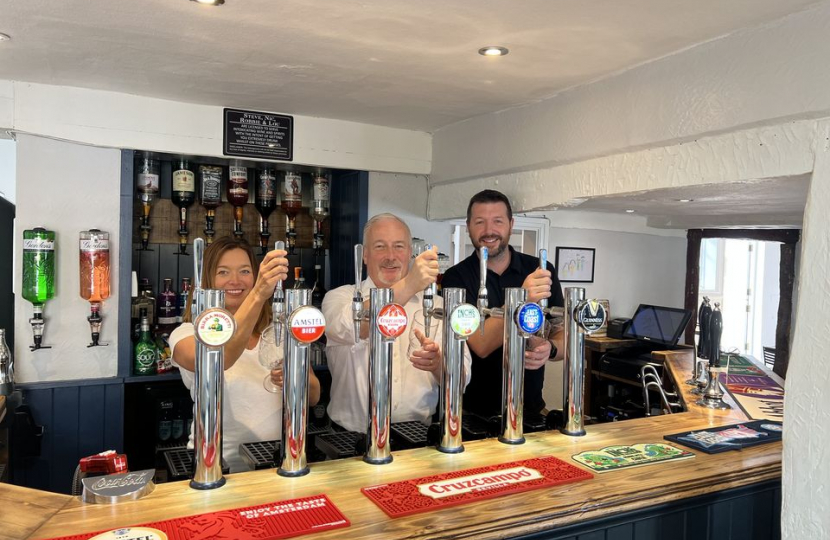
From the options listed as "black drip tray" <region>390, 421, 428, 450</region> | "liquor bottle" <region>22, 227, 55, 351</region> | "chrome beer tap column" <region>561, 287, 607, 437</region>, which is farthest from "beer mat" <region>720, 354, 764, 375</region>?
"liquor bottle" <region>22, 227, 55, 351</region>

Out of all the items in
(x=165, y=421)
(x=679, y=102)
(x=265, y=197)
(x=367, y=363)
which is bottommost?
(x=165, y=421)

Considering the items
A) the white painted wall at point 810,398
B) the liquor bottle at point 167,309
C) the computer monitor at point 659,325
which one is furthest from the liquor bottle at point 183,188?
the computer monitor at point 659,325

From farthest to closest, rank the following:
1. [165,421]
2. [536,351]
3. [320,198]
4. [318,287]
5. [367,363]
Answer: [318,287]
[320,198]
[165,421]
[367,363]
[536,351]

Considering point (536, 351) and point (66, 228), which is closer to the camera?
point (536, 351)

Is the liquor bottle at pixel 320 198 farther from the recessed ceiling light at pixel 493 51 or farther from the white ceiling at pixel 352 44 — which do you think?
the recessed ceiling light at pixel 493 51

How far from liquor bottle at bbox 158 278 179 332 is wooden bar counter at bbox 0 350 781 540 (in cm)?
252

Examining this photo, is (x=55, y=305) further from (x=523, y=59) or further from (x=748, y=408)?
(x=748, y=408)

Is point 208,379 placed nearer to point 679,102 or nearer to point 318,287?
point 679,102

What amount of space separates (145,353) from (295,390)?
8.15 ft

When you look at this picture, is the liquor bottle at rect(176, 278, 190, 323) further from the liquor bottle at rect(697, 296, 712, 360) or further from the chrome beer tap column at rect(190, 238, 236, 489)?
the liquor bottle at rect(697, 296, 712, 360)

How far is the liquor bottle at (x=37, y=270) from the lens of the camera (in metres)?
3.26

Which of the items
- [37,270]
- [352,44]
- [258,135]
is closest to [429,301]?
[352,44]

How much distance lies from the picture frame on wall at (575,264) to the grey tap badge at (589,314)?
4147 millimetres

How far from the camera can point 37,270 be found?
10.7 feet
